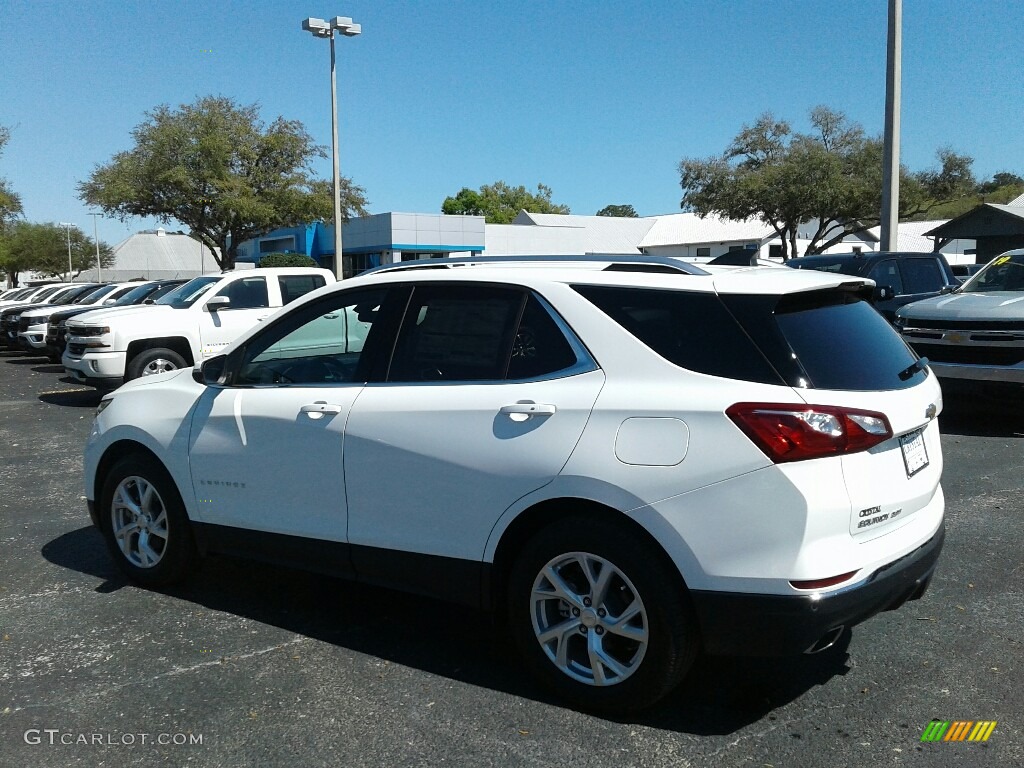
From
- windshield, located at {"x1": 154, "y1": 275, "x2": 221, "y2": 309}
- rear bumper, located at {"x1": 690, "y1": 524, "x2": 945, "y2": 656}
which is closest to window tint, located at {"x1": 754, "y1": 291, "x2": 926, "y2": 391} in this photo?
rear bumper, located at {"x1": 690, "y1": 524, "x2": 945, "y2": 656}

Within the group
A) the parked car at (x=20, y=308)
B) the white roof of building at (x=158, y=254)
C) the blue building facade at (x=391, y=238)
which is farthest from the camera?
the white roof of building at (x=158, y=254)

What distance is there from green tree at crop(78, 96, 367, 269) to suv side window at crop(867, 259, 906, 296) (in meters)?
28.6

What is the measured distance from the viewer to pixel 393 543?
13.4ft

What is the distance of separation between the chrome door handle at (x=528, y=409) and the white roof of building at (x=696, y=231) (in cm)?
6402

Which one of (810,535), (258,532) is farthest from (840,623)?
(258,532)

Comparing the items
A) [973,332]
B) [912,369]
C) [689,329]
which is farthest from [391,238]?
[689,329]

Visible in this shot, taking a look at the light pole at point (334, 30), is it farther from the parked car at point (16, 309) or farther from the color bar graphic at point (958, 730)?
the color bar graphic at point (958, 730)

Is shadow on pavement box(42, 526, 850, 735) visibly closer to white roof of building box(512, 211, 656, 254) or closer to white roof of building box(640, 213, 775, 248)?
white roof of building box(640, 213, 775, 248)

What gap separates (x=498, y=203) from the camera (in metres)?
117

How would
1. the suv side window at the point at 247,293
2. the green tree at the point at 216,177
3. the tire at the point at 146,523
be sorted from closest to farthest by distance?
the tire at the point at 146,523, the suv side window at the point at 247,293, the green tree at the point at 216,177

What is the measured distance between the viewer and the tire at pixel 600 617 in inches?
134

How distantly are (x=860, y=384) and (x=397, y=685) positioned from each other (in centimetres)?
225

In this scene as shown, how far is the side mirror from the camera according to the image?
486cm

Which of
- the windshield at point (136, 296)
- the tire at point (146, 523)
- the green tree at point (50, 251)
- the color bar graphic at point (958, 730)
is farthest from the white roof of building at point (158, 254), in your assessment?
the color bar graphic at point (958, 730)
